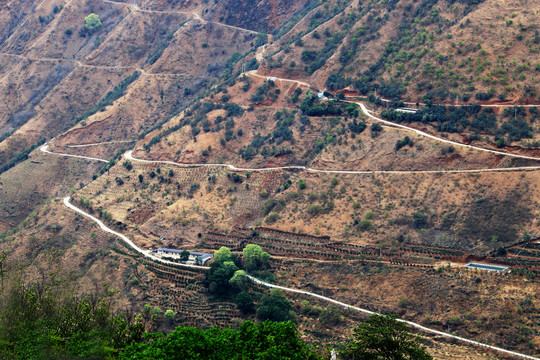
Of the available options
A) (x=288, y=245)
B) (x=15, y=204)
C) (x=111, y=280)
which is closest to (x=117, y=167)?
(x=15, y=204)

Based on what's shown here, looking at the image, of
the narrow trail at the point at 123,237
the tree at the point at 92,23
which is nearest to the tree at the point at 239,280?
the narrow trail at the point at 123,237

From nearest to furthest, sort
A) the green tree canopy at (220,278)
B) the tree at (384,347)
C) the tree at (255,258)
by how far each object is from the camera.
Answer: the tree at (384,347)
the green tree canopy at (220,278)
the tree at (255,258)

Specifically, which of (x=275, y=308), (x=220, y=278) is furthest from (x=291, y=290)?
(x=220, y=278)

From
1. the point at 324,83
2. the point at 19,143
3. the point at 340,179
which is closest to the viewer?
the point at 340,179

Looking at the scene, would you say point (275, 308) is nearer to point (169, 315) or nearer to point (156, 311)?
point (169, 315)

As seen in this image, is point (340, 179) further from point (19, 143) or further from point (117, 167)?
point (19, 143)

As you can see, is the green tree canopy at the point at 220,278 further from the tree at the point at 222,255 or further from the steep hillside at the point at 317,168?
the tree at the point at 222,255
